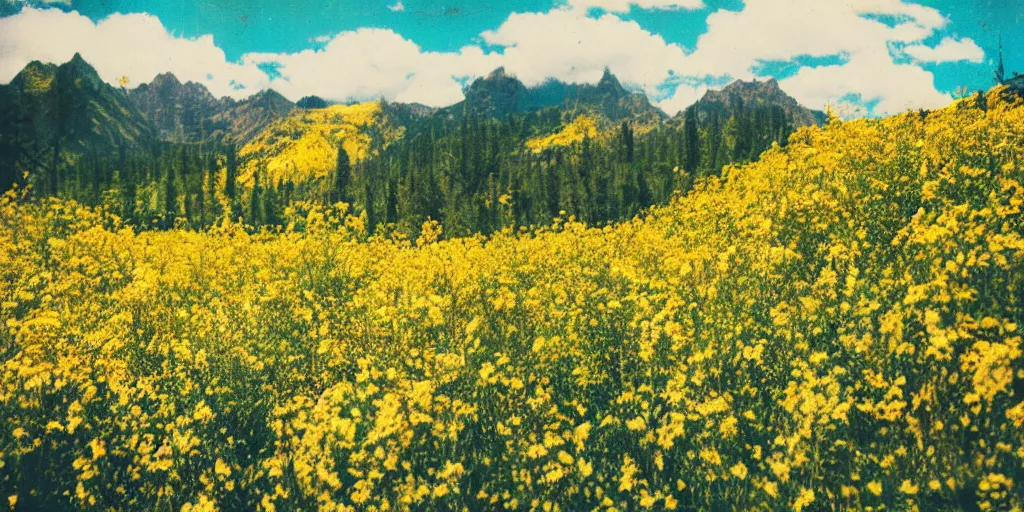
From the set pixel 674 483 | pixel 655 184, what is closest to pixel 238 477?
pixel 674 483

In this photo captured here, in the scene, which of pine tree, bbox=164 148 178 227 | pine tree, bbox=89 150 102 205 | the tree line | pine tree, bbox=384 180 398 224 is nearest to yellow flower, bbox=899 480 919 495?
the tree line

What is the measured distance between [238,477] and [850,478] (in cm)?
713

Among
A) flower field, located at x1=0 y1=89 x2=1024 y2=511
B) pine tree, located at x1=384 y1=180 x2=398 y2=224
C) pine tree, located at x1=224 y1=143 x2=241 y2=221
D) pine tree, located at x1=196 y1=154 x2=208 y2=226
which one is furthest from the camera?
pine tree, located at x1=224 y1=143 x2=241 y2=221

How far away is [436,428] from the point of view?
19.6ft

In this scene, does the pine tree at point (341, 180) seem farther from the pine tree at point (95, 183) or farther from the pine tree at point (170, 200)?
the pine tree at point (95, 183)

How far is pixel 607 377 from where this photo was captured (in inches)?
282

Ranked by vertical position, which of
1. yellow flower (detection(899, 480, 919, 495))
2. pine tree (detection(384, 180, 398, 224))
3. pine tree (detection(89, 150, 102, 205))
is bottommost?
A: yellow flower (detection(899, 480, 919, 495))

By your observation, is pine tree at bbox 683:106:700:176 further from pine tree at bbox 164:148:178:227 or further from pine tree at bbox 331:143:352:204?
pine tree at bbox 164:148:178:227

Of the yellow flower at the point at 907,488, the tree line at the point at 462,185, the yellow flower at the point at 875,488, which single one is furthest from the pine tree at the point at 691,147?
the yellow flower at the point at 907,488

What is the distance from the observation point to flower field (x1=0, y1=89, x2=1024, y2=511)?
5.23 m

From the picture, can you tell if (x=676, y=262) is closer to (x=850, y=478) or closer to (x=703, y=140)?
(x=850, y=478)

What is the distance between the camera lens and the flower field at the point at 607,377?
523cm

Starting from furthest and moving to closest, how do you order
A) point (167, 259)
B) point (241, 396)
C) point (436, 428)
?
point (167, 259) → point (241, 396) → point (436, 428)

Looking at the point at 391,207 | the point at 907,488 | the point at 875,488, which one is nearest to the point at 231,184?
the point at 391,207
